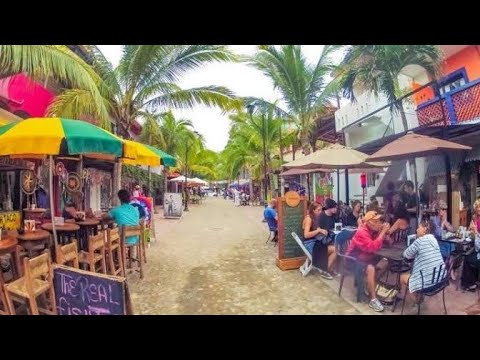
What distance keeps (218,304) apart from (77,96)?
6000mm

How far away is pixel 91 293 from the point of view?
326cm

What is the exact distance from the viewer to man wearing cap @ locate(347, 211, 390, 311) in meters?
5.00

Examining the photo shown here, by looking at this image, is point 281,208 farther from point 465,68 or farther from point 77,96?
point 465,68

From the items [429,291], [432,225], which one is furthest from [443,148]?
[429,291]

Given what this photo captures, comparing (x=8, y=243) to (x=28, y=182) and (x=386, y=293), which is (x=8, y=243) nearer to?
(x=386, y=293)

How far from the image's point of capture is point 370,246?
5.16m

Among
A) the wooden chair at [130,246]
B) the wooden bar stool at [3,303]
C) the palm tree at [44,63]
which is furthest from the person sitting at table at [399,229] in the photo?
the palm tree at [44,63]

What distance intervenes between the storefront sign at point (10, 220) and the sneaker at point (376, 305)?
327 inches

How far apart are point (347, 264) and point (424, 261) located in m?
1.58

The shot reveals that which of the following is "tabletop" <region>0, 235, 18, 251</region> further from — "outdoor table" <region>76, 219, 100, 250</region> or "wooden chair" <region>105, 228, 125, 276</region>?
"outdoor table" <region>76, 219, 100, 250</region>

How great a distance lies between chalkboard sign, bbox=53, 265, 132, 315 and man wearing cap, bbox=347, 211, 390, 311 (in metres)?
3.35

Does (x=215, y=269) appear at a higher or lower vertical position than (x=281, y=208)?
lower

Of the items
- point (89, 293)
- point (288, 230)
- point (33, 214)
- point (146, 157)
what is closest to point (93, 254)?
point (89, 293)

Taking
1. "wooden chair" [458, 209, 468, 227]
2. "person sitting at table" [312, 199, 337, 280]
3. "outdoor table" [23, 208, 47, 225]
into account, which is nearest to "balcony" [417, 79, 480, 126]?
"wooden chair" [458, 209, 468, 227]
